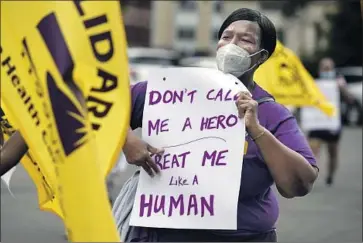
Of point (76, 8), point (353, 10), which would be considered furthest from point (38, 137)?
point (353, 10)

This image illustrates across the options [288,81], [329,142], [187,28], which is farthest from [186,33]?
[288,81]

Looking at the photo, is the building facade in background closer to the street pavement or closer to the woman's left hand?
the street pavement

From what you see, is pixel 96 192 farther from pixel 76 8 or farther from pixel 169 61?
pixel 169 61

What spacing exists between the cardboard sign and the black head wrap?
9.1 inches

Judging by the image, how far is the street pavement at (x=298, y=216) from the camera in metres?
8.35

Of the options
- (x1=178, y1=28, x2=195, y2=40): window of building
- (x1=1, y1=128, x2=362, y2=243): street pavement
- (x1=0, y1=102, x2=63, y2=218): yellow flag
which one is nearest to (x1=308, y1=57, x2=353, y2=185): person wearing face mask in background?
(x1=1, y1=128, x2=362, y2=243): street pavement

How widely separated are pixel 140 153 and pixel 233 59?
448mm

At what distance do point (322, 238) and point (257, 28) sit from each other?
560 cm

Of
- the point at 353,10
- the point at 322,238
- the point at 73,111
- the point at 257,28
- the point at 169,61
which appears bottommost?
the point at 353,10

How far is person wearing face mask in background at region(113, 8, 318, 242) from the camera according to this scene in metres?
2.95

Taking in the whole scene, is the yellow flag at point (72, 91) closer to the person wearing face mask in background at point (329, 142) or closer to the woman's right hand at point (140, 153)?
the woman's right hand at point (140, 153)

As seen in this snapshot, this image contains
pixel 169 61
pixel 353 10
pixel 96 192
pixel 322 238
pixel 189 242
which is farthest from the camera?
pixel 353 10

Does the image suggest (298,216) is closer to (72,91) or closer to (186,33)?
(72,91)

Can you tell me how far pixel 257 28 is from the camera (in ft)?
10.6
